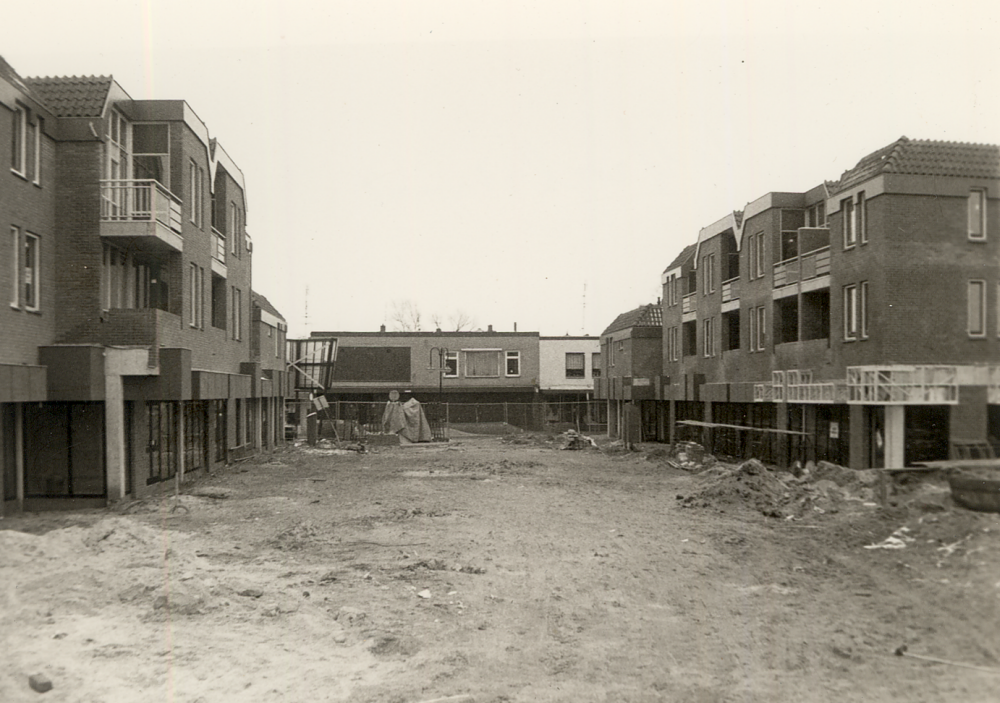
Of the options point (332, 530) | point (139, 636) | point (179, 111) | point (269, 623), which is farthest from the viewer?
point (179, 111)

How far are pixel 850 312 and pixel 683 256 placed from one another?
19692mm

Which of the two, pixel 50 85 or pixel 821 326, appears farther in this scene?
pixel 821 326

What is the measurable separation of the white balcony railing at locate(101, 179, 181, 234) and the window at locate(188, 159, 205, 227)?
203cm

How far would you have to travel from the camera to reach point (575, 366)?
62438 mm

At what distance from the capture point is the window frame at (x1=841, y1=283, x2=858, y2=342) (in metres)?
22.0

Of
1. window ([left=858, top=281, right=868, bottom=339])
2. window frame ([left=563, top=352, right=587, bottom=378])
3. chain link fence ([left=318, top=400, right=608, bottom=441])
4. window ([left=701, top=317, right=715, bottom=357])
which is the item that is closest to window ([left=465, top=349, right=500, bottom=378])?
chain link fence ([left=318, top=400, right=608, bottom=441])

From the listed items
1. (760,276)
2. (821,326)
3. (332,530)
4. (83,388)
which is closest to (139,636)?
(332,530)

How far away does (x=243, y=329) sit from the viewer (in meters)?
31.5

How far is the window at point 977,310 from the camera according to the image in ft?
42.5

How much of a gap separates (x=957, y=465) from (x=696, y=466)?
16.8m

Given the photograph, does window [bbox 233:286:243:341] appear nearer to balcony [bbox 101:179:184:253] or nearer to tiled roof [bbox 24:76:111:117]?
balcony [bbox 101:179:184:253]

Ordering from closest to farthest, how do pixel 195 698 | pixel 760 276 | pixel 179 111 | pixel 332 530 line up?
pixel 195 698
pixel 332 530
pixel 179 111
pixel 760 276

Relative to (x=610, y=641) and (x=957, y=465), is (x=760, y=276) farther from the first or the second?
(x=610, y=641)

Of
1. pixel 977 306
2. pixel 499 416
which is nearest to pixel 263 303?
pixel 499 416
